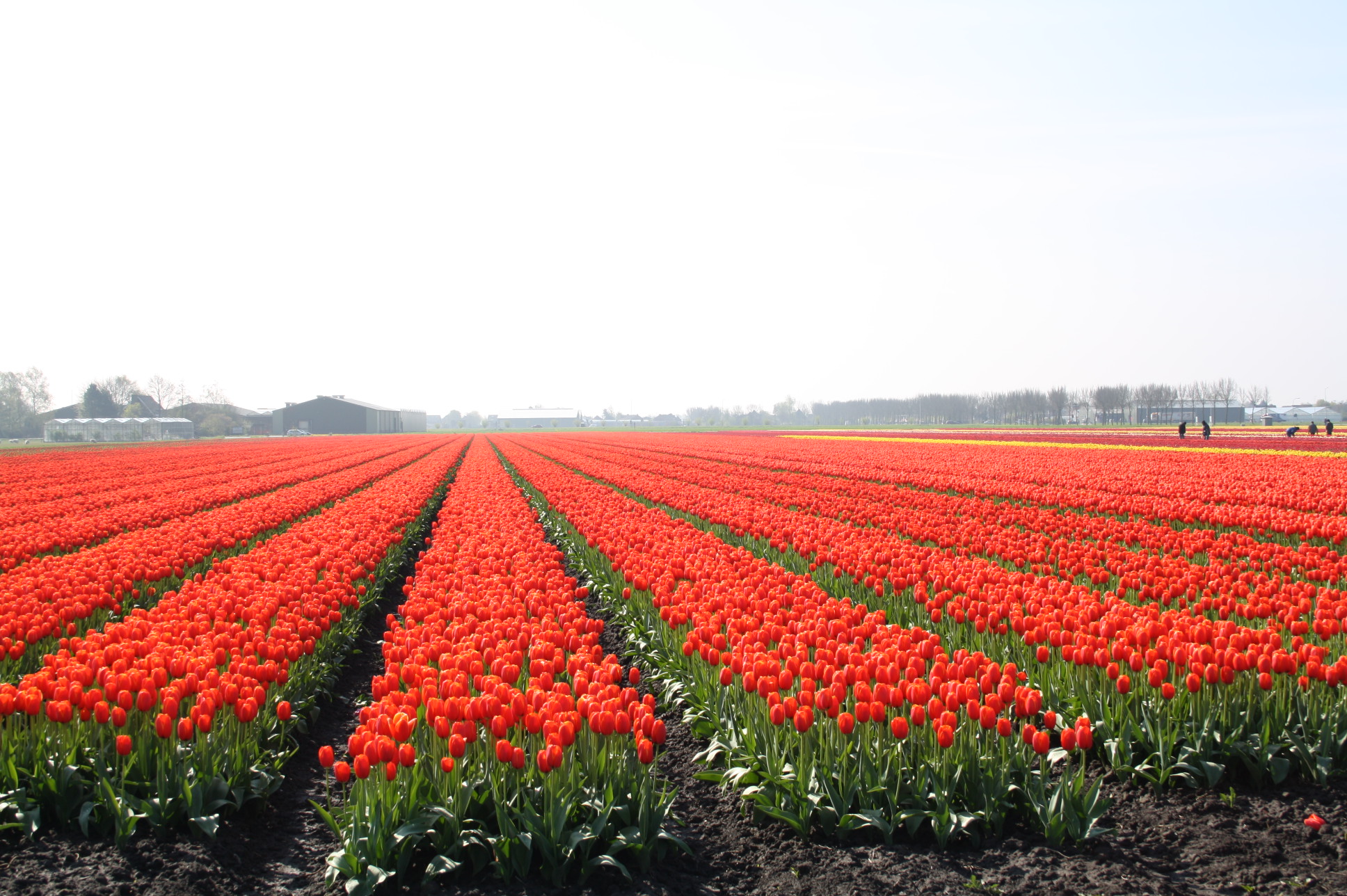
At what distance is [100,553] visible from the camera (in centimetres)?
992

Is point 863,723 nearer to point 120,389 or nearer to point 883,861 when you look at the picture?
point 883,861

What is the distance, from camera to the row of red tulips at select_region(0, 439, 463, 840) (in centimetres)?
446

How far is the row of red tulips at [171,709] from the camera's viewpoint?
4457mm

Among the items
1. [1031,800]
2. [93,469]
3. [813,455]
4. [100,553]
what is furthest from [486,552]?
[93,469]

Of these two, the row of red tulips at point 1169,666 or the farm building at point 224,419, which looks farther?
the farm building at point 224,419

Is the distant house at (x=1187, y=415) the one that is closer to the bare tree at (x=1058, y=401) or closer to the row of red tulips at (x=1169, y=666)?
the bare tree at (x=1058, y=401)

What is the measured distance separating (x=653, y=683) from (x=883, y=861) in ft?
10.3

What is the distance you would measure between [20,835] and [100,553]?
256 inches

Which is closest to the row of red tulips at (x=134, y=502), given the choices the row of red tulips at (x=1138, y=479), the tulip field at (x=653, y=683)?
the tulip field at (x=653, y=683)

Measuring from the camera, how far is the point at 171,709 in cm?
469

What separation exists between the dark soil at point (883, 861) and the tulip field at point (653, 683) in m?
0.10

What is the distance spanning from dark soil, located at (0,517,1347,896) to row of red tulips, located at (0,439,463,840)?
0.20 m

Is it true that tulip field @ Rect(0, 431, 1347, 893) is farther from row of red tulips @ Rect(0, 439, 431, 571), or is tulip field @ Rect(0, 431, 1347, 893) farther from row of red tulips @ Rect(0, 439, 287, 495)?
row of red tulips @ Rect(0, 439, 287, 495)

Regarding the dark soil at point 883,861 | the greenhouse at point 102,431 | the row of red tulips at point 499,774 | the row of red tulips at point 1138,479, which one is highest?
the greenhouse at point 102,431
